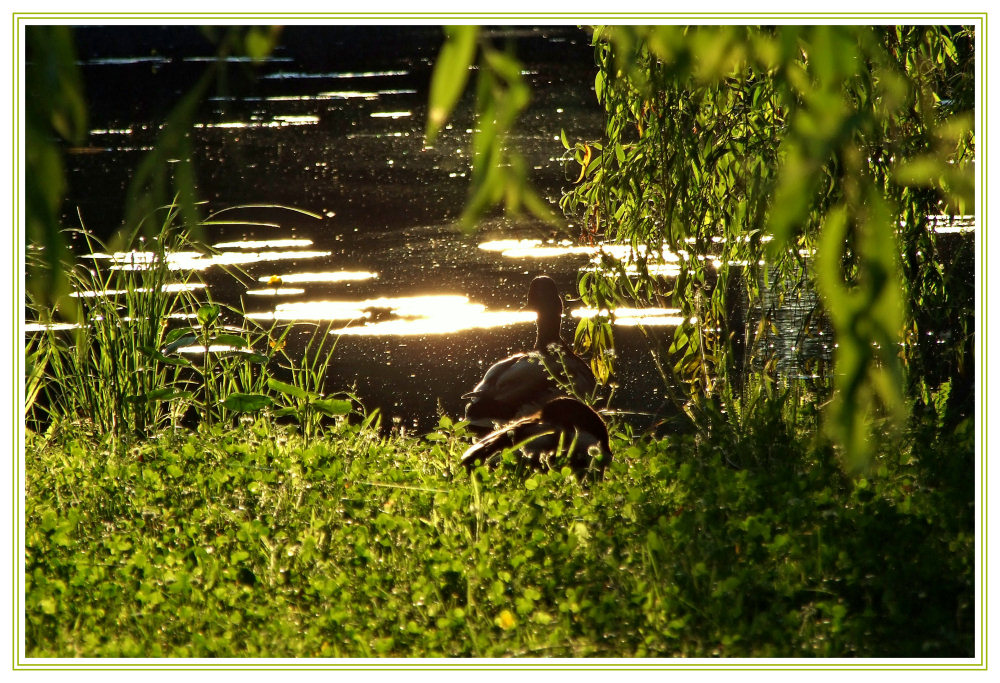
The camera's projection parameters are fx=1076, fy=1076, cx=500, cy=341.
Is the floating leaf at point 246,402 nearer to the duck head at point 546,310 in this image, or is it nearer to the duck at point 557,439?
the duck at point 557,439

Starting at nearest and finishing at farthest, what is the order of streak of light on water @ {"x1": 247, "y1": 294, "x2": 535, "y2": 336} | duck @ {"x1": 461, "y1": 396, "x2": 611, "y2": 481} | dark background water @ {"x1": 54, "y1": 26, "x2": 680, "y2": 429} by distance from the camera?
duck @ {"x1": 461, "y1": 396, "x2": 611, "y2": 481} → dark background water @ {"x1": 54, "y1": 26, "x2": 680, "y2": 429} → streak of light on water @ {"x1": 247, "y1": 294, "x2": 535, "y2": 336}

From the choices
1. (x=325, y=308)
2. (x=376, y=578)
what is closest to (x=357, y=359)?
(x=325, y=308)

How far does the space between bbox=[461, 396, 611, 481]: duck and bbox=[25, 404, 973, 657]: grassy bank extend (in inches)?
5.1

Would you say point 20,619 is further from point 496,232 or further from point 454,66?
point 496,232

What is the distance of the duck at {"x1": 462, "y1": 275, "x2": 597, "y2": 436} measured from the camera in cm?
529

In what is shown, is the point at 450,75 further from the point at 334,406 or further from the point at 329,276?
the point at 329,276

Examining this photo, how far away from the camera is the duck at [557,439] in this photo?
4.88m

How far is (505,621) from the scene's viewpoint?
11.8 ft

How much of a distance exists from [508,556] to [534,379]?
135cm

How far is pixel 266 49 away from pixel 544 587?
2266mm

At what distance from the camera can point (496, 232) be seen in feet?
42.6

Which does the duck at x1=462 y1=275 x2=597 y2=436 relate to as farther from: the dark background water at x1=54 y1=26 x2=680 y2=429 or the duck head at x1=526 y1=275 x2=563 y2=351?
the dark background water at x1=54 y1=26 x2=680 y2=429

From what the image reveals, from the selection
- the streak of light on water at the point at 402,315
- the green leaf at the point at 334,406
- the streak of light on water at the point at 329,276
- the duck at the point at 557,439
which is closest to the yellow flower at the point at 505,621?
the duck at the point at 557,439

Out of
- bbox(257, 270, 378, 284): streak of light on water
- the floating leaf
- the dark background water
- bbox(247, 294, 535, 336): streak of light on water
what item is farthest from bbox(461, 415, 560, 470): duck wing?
bbox(257, 270, 378, 284): streak of light on water
